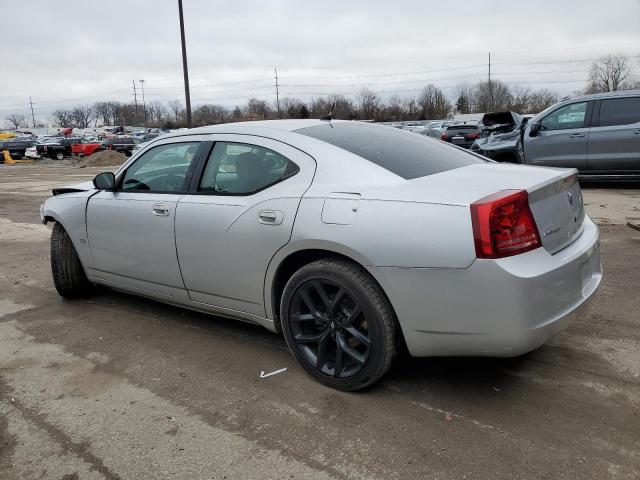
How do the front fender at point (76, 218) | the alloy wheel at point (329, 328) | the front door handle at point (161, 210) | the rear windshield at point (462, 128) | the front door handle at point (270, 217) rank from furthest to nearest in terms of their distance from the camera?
the rear windshield at point (462, 128) → the front fender at point (76, 218) → the front door handle at point (161, 210) → the front door handle at point (270, 217) → the alloy wheel at point (329, 328)

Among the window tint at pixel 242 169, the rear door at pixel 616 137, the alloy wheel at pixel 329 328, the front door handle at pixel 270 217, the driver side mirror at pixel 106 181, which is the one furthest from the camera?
the rear door at pixel 616 137

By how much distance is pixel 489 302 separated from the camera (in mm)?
2559

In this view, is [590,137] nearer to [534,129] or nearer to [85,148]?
[534,129]

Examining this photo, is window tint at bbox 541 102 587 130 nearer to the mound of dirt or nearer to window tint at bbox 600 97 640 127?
window tint at bbox 600 97 640 127

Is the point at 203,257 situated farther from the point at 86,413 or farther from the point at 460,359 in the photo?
the point at 460,359

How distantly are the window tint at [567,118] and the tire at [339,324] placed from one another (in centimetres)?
900

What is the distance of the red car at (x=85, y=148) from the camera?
130 feet

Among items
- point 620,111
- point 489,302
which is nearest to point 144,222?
point 489,302

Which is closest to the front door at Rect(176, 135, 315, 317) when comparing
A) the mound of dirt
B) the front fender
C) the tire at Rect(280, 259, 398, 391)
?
the tire at Rect(280, 259, 398, 391)

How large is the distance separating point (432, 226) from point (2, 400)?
265 centimetres

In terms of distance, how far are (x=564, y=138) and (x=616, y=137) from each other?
0.88 m

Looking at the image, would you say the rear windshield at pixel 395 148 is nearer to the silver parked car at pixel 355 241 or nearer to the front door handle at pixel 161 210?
the silver parked car at pixel 355 241

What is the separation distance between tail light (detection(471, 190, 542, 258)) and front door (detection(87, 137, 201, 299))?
2131 mm

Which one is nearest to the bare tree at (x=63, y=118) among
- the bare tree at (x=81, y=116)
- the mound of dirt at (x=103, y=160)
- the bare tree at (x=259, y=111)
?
the bare tree at (x=81, y=116)
